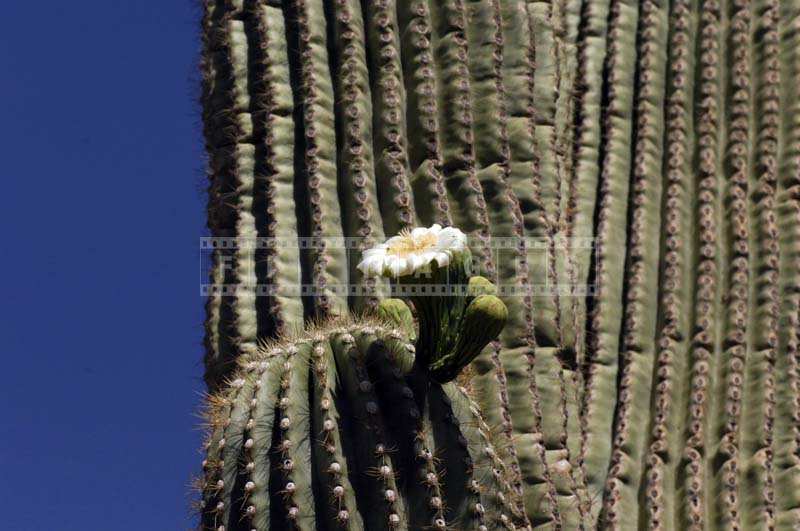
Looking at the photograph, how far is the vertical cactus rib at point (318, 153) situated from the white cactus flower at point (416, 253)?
0.72 m

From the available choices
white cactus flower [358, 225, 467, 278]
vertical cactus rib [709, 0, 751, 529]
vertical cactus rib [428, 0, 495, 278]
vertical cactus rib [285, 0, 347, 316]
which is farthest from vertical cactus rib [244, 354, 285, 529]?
vertical cactus rib [709, 0, 751, 529]

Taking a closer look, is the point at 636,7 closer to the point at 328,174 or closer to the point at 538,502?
the point at 328,174

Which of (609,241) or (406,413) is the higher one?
(609,241)

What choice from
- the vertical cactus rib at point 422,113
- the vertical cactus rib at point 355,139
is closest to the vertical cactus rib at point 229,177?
the vertical cactus rib at point 355,139

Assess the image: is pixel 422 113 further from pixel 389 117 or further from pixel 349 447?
pixel 349 447

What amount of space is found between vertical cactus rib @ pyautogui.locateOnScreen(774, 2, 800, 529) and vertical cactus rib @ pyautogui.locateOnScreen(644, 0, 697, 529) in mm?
332

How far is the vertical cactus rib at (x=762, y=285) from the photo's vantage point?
5.16 meters

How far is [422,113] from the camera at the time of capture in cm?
500

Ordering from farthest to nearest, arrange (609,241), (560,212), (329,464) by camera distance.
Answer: (609,241) → (560,212) → (329,464)

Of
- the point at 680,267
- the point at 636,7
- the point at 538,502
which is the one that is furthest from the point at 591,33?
the point at 538,502

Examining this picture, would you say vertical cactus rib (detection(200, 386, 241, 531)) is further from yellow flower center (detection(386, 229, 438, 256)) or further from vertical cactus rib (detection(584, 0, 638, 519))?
vertical cactus rib (detection(584, 0, 638, 519))

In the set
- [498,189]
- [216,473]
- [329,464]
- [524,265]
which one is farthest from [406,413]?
[498,189]

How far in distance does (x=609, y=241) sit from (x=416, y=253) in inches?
73.4

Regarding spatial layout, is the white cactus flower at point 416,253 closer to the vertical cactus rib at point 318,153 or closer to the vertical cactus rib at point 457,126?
the vertical cactus rib at point 318,153
